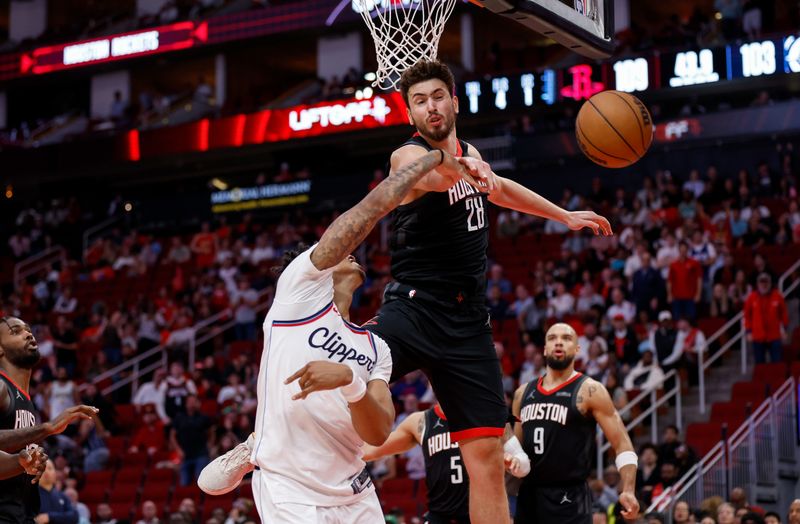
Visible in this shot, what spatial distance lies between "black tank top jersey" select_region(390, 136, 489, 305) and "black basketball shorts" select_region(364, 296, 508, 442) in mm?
120

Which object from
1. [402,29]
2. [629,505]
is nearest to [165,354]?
[402,29]

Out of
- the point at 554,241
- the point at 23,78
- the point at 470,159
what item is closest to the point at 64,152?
the point at 23,78

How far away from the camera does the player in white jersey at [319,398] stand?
5.20 m

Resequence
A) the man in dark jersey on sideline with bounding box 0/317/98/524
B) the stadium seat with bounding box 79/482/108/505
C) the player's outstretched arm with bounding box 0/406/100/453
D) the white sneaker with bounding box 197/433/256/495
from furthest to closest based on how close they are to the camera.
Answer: the stadium seat with bounding box 79/482/108/505, the man in dark jersey on sideline with bounding box 0/317/98/524, the player's outstretched arm with bounding box 0/406/100/453, the white sneaker with bounding box 197/433/256/495

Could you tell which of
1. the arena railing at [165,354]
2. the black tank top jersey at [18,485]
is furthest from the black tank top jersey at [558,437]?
the arena railing at [165,354]

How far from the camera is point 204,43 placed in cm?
3106

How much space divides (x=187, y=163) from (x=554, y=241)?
14.3 metres

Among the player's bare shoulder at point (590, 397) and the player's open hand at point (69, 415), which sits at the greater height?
the player's open hand at point (69, 415)

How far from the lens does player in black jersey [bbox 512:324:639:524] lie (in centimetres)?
815

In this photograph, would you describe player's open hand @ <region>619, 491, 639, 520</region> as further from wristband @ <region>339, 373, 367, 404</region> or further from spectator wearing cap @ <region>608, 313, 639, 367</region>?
spectator wearing cap @ <region>608, 313, 639, 367</region>

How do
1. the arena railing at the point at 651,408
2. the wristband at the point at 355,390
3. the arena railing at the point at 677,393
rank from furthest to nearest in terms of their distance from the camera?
1. the arena railing at the point at 677,393
2. the arena railing at the point at 651,408
3. the wristband at the point at 355,390

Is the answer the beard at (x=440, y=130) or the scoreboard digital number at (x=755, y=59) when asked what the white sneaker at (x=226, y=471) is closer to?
the beard at (x=440, y=130)

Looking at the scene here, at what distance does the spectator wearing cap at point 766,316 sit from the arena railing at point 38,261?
18.2m

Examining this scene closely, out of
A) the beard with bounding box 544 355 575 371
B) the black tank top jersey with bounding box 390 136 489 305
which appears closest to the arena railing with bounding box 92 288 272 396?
the beard with bounding box 544 355 575 371
